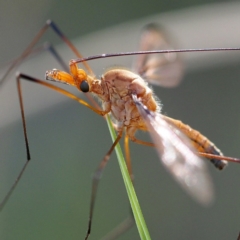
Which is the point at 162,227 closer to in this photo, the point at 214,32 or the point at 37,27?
the point at 214,32

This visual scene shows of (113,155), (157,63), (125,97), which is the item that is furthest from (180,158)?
(113,155)

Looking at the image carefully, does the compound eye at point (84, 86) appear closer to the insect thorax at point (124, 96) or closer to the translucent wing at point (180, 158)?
the insect thorax at point (124, 96)

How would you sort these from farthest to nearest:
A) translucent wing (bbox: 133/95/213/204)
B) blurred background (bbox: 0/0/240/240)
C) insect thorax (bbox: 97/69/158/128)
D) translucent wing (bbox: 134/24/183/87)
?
1. blurred background (bbox: 0/0/240/240)
2. translucent wing (bbox: 134/24/183/87)
3. insect thorax (bbox: 97/69/158/128)
4. translucent wing (bbox: 133/95/213/204)

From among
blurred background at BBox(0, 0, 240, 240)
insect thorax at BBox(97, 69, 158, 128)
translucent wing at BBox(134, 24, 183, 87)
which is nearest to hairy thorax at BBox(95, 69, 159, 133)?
insect thorax at BBox(97, 69, 158, 128)

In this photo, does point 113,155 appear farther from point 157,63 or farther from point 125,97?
point 125,97

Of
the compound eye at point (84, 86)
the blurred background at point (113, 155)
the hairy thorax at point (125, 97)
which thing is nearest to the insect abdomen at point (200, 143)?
the hairy thorax at point (125, 97)

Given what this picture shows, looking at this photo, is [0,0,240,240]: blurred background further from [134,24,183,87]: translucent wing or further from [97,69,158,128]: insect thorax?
[97,69,158,128]: insect thorax
